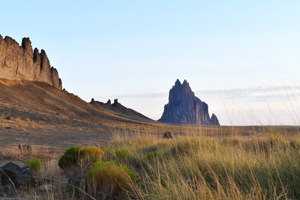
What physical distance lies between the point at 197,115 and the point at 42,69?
7073 centimetres

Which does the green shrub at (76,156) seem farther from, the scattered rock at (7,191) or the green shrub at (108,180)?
the green shrub at (108,180)

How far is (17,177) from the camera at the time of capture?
14.8ft

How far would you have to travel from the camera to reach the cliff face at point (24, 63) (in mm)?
53269

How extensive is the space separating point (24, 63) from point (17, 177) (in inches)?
2501

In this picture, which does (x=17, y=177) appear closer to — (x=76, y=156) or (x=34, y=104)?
→ (x=76, y=156)

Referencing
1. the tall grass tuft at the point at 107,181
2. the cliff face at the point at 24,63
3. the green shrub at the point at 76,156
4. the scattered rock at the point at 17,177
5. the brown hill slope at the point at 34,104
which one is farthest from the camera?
the cliff face at the point at 24,63

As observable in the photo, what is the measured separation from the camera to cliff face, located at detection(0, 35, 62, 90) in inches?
2097

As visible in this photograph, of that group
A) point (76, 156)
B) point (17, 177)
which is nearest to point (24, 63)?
point (76, 156)

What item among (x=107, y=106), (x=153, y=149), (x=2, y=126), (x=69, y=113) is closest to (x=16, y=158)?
(x=153, y=149)

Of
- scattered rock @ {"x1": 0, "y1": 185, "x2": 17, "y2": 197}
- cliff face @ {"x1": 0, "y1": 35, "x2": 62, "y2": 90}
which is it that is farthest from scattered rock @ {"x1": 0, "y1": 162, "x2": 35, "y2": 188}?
cliff face @ {"x1": 0, "y1": 35, "x2": 62, "y2": 90}

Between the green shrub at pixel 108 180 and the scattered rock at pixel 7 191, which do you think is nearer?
the green shrub at pixel 108 180

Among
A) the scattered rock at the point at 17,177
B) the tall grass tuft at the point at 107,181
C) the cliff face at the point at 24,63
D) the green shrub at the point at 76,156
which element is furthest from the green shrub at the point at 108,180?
the cliff face at the point at 24,63

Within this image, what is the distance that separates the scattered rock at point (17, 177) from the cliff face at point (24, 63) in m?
54.0

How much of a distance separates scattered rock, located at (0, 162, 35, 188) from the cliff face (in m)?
54.0
